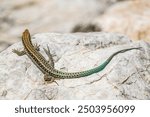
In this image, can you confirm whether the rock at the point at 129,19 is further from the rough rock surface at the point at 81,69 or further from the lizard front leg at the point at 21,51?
the lizard front leg at the point at 21,51

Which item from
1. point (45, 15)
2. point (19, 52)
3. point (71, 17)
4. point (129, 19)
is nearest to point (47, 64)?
point (19, 52)

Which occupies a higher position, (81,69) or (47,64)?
(47,64)

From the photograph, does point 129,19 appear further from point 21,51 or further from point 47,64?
point 47,64

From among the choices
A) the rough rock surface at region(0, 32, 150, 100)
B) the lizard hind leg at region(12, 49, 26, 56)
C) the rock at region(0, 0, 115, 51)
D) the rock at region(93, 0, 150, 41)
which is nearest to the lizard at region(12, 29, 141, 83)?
the lizard hind leg at region(12, 49, 26, 56)

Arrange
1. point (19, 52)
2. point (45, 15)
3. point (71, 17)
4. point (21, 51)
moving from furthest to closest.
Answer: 1. point (45, 15)
2. point (71, 17)
3. point (21, 51)
4. point (19, 52)

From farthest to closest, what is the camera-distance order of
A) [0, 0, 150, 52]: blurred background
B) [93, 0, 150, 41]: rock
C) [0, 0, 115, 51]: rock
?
[0, 0, 115, 51]: rock < [0, 0, 150, 52]: blurred background < [93, 0, 150, 41]: rock

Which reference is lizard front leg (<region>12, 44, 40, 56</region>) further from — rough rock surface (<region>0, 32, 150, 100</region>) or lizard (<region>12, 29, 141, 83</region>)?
rough rock surface (<region>0, 32, 150, 100</region>)

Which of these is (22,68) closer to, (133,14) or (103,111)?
(103,111)

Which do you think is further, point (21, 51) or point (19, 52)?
point (21, 51)
